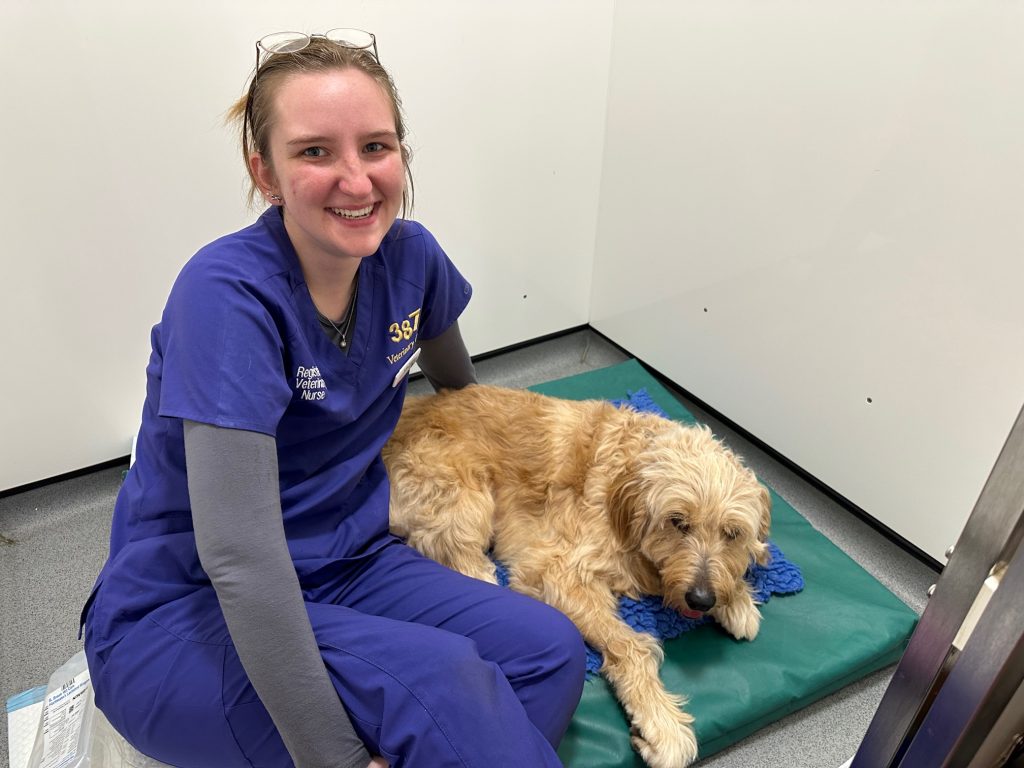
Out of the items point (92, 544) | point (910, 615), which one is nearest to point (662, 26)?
point (910, 615)

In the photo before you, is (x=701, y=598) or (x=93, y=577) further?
(x=93, y=577)

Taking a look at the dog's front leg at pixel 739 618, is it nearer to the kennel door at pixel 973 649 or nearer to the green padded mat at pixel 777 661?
the green padded mat at pixel 777 661

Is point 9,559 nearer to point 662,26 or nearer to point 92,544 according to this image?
point 92,544

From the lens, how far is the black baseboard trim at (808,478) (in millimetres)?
2496

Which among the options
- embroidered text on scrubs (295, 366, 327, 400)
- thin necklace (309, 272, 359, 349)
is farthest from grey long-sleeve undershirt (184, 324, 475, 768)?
thin necklace (309, 272, 359, 349)

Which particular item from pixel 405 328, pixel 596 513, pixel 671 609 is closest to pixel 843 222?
pixel 596 513

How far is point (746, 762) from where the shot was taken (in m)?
1.92

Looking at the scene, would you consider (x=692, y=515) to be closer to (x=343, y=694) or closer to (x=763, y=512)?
(x=763, y=512)

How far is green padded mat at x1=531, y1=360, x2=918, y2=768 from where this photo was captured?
1857mm

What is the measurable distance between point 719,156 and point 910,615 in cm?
181

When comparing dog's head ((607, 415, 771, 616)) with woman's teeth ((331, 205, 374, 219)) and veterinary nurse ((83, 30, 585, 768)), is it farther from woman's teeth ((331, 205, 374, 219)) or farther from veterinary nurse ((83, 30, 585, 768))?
woman's teeth ((331, 205, 374, 219))

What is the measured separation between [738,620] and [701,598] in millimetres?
321

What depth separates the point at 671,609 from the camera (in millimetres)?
2129

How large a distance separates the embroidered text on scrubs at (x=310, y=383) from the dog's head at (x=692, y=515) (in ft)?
3.04
